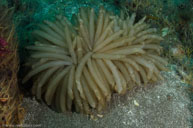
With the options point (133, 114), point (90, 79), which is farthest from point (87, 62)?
point (133, 114)

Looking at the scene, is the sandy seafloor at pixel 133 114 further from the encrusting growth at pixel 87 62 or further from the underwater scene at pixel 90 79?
the encrusting growth at pixel 87 62

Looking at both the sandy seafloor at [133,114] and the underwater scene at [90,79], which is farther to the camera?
the sandy seafloor at [133,114]

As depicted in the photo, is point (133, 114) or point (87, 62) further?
point (133, 114)

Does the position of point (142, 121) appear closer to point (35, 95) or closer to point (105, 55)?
point (105, 55)

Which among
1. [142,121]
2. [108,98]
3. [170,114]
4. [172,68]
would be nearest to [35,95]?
[108,98]

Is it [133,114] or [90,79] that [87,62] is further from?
[133,114]

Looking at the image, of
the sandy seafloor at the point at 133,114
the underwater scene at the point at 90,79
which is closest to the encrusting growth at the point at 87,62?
the underwater scene at the point at 90,79
